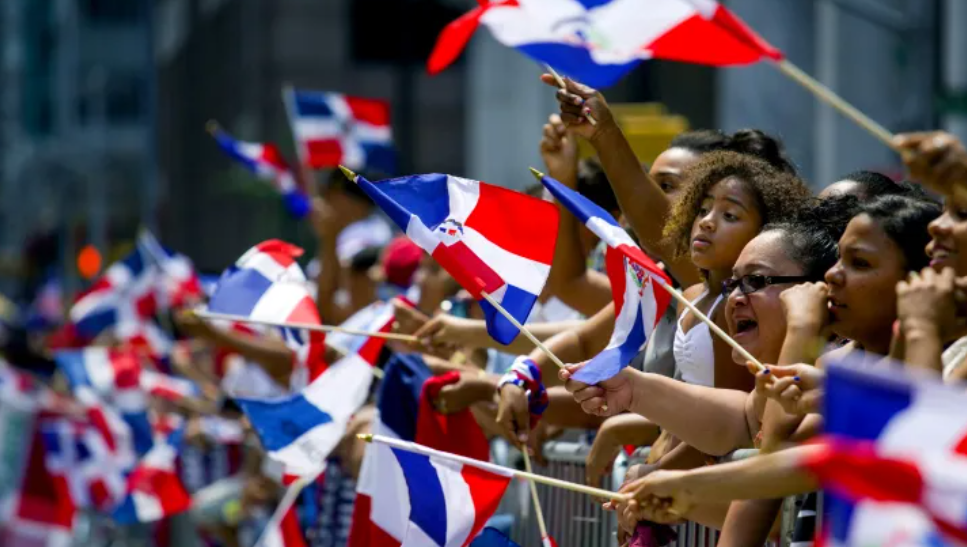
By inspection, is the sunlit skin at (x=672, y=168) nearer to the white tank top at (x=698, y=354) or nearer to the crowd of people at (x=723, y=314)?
the crowd of people at (x=723, y=314)

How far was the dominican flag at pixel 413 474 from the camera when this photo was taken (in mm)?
5922

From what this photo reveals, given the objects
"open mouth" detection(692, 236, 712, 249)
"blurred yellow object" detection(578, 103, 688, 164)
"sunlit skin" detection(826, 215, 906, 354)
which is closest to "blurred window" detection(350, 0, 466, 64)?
"blurred yellow object" detection(578, 103, 688, 164)

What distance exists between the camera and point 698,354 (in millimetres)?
5422

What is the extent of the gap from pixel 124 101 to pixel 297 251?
6351 centimetres

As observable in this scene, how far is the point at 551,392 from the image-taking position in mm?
6645

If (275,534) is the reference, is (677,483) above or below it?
above

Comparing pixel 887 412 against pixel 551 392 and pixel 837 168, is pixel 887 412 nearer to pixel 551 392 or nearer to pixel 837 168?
pixel 551 392

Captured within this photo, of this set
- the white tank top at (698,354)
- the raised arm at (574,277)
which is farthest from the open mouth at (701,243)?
the raised arm at (574,277)

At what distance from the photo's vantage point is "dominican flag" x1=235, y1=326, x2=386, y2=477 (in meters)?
7.45

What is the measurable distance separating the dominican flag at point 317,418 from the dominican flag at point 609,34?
1407 millimetres

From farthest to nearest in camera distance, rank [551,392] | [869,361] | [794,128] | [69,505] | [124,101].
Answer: [124,101]
[794,128]
[69,505]
[551,392]
[869,361]

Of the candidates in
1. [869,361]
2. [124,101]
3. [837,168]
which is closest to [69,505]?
[837,168]

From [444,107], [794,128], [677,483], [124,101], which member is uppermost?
[677,483]

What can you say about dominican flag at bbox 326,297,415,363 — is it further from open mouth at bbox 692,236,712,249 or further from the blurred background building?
the blurred background building
